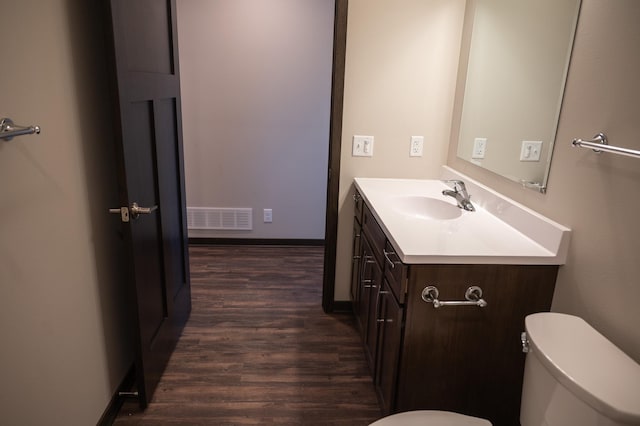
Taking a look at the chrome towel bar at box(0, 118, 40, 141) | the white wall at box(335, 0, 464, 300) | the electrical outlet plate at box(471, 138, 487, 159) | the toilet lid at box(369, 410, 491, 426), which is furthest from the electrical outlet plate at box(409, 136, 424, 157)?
the chrome towel bar at box(0, 118, 40, 141)

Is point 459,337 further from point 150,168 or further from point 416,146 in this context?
point 150,168

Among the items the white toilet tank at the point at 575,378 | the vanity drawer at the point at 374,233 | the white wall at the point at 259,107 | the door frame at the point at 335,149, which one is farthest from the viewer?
the white wall at the point at 259,107

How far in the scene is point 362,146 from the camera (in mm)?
2572

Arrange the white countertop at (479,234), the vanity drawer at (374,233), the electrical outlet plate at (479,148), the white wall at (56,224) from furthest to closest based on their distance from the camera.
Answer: the electrical outlet plate at (479,148) < the vanity drawer at (374,233) < the white countertop at (479,234) < the white wall at (56,224)

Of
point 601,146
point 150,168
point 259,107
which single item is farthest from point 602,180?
point 259,107

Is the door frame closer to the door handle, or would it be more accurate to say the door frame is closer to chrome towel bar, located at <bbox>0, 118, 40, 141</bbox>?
the door handle

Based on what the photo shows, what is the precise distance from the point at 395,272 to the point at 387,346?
0.33 m

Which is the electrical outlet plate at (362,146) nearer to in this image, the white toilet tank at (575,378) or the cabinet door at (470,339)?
the cabinet door at (470,339)

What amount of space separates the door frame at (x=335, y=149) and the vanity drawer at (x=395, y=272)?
35.4 inches

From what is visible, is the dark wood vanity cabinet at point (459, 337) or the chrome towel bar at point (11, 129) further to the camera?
the dark wood vanity cabinet at point (459, 337)

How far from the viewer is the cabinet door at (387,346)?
160cm

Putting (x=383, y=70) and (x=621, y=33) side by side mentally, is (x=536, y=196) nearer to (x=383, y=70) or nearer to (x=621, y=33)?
(x=621, y=33)

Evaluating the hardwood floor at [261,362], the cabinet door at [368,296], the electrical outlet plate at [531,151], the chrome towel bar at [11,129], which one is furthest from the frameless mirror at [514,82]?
the chrome towel bar at [11,129]

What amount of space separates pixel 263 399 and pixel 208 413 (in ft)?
0.83
